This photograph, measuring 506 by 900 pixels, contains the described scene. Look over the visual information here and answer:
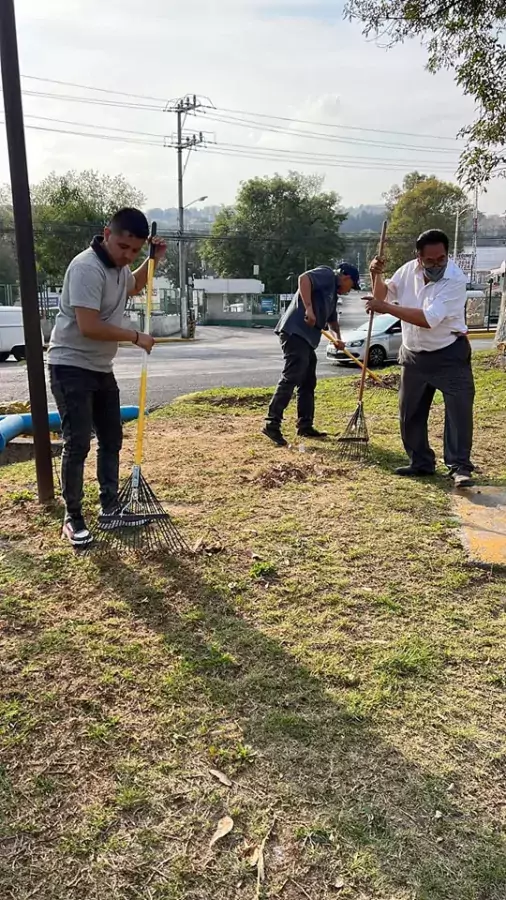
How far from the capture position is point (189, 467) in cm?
531

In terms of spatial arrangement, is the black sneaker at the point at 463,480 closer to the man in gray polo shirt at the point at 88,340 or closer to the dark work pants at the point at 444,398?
the dark work pants at the point at 444,398

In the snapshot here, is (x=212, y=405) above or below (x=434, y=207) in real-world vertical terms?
below

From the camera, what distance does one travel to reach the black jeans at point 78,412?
356 cm

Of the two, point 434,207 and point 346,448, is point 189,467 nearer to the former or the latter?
point 346,448

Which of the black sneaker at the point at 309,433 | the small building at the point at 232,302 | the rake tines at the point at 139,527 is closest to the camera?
the rake tines at the point at 139,527

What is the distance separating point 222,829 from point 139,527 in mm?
2161

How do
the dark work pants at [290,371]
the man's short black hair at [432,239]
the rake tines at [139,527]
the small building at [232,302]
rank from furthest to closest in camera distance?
the small building at [232,302]
the dark work pants at [290,371]
the man's short black hair at [432,239]
the rake tines at [139,527]

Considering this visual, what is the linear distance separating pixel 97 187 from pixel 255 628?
44.0 metres

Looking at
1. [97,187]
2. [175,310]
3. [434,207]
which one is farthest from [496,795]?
[434,207]

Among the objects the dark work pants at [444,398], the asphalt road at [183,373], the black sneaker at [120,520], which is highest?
the dark work pants at [444,398]

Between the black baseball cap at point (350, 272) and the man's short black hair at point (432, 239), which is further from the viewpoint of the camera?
the black baseball cap at point (350, 272)

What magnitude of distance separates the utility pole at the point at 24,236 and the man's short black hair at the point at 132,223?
796 millimetres

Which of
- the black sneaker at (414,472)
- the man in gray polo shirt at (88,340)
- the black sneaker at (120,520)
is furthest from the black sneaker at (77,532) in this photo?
the black sneaker at (414,472)

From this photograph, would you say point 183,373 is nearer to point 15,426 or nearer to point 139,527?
point 15,426
